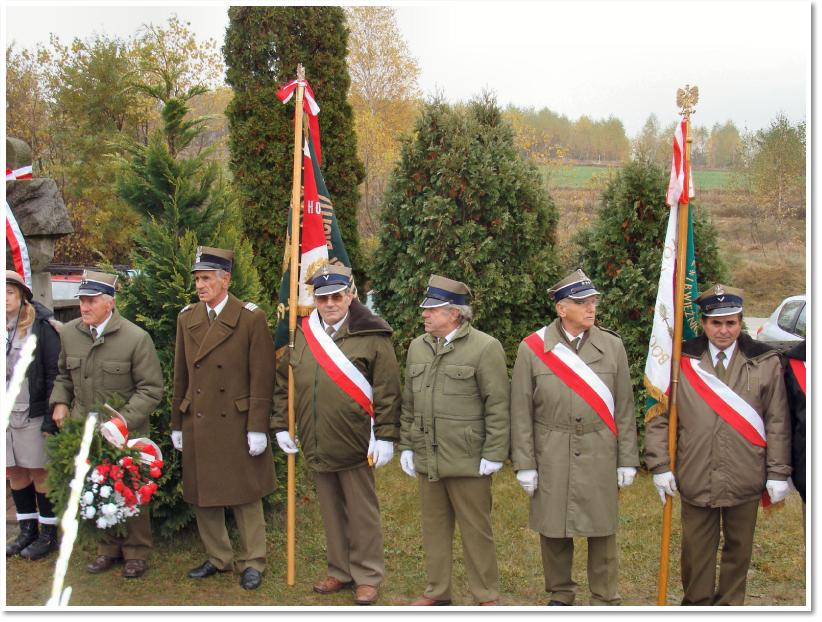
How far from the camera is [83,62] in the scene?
75.2 feet

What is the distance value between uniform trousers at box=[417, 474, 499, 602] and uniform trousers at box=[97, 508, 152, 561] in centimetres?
201

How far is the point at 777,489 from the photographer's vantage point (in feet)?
13.5

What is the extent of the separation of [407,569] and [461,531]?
1.08 metres

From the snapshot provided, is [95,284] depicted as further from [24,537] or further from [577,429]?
[577,429]

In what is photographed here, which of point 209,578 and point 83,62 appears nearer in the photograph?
point 209,578

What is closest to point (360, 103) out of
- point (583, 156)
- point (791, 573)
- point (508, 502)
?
point (583, 156)

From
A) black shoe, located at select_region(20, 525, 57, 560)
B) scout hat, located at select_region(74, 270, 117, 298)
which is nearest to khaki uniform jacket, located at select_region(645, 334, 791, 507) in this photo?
scout hat, located at select_region(74, 270, 117, 298)

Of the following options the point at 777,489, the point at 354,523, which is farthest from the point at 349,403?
the point at 777,489

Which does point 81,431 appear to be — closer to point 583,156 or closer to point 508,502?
point 508,502

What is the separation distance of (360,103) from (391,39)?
2.20 m

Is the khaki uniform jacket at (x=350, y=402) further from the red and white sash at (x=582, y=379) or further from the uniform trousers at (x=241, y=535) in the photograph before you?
the red and white sash at (x=582, y=379)

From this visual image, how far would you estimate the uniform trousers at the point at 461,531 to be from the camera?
177 inches

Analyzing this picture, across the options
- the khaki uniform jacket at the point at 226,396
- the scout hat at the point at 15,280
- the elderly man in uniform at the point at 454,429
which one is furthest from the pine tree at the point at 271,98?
the elderly man in uniform at the point at 454,429

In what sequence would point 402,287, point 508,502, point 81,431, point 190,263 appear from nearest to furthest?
point 81,431 < point 190,263 < point 508,502 < point 402,287
